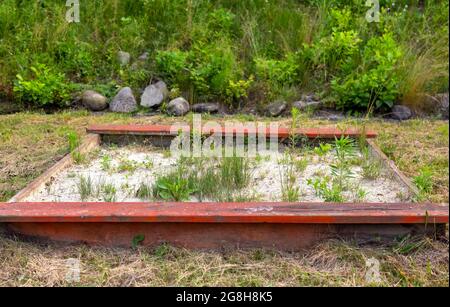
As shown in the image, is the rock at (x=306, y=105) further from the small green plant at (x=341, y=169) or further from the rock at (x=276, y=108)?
the small green plant at (x=341, y=169)

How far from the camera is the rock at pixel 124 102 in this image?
6551 millimetres

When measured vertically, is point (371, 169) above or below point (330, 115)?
above

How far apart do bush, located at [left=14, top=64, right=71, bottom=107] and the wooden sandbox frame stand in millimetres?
3632

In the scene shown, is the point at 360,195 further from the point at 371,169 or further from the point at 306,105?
the point at 306,105

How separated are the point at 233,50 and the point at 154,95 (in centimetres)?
119

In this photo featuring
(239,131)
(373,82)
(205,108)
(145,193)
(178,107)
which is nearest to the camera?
(145,193)

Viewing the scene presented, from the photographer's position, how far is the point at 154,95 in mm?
6645

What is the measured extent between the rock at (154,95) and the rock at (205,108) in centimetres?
39

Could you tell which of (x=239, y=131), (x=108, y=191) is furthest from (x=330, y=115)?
(x=108, y=191)

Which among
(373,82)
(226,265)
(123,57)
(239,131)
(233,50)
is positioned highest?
(233,50)

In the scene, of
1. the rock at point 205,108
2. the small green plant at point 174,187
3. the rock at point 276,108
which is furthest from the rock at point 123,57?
the small green plant at point 174,187

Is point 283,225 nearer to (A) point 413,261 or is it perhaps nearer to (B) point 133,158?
(A) point 413,261

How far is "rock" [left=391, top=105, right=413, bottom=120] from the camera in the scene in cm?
618
